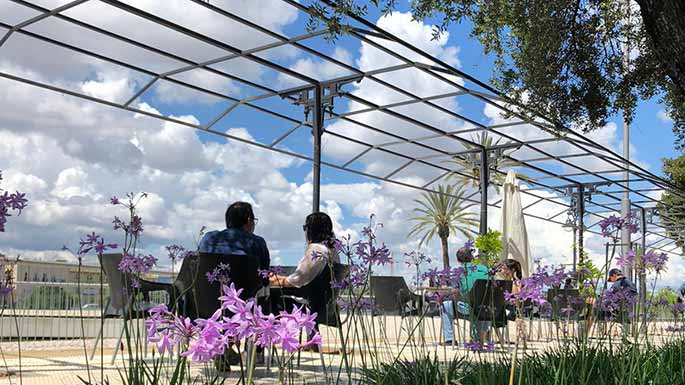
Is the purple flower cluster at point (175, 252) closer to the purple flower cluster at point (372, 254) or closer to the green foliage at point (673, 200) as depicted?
the purple flower cluster at point (372, 254)

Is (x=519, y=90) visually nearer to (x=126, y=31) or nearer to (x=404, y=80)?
(x=404, y=80)

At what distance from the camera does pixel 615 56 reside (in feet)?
23.9

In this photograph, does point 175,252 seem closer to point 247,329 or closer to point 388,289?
point 247,329

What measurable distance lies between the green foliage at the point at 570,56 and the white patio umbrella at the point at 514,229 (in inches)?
127

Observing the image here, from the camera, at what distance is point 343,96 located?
894cm

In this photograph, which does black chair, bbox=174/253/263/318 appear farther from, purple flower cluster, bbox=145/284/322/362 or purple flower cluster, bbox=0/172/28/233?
purple flower cluster, bbox=145/284/322/362

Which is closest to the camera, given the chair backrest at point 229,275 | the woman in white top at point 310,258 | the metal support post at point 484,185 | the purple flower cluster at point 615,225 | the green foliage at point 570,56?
the purple flower cluster at point 615,225

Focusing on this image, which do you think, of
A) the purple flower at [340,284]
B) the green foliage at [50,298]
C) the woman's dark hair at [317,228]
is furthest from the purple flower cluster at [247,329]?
the green foliage at [50,298]

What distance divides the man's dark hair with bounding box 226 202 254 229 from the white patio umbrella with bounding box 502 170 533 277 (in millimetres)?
6273

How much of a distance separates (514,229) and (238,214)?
692 centimetres

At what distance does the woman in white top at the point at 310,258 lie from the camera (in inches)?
173

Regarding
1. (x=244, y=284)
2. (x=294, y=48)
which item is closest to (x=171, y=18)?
(x=294, y=48)

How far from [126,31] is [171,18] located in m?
0.61

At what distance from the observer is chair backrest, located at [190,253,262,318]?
3.95 meters
